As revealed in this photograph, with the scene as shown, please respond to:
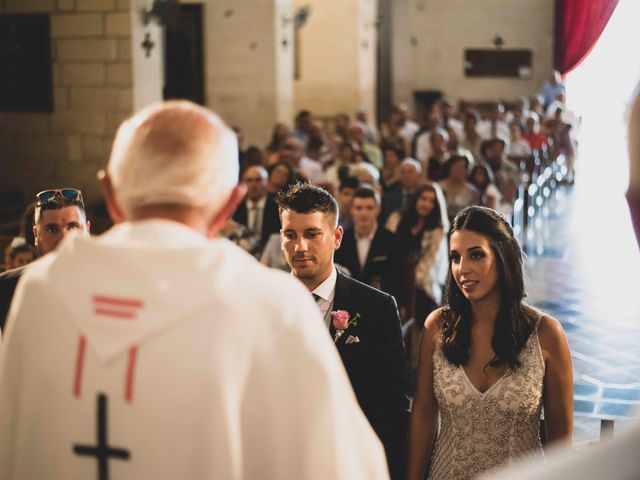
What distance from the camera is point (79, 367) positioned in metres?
1.38

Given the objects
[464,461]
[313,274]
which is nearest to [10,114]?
[313,274]

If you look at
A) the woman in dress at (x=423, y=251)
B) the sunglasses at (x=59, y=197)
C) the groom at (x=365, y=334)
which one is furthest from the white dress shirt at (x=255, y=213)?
the groom at (x=365, y=334)

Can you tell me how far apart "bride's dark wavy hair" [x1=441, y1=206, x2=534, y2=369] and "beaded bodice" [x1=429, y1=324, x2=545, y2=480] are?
37 millimetres

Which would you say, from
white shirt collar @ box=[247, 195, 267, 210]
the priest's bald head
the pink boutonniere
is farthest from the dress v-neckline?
white shirt collar @ box=[247, 195, 267, 210]

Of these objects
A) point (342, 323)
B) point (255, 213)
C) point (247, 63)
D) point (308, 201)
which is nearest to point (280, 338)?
point (342, 323)

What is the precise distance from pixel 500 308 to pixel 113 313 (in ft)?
5.47

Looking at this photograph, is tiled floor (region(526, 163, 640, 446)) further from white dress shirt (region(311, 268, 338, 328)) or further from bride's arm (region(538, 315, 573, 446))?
white dress shirt (region(311, 268, 338, 328))

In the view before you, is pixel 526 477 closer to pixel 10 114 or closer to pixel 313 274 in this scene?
pixel 313 274

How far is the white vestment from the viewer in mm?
1329

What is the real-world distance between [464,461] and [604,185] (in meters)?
14.9

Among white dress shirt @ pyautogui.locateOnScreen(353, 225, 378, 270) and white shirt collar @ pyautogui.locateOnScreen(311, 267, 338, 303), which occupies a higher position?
white shirt collar @ pyautogui.locateOnScreen(311, 267, 338, 303)

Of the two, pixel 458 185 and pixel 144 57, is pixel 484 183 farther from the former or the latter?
pixel 144 57

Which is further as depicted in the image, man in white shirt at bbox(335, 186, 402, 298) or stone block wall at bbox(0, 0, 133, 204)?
stone block wall at bbox(0, 0, 133, 204)

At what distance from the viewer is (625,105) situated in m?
1.03
